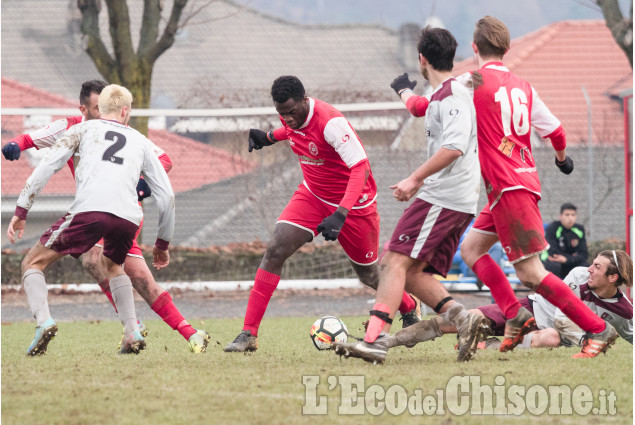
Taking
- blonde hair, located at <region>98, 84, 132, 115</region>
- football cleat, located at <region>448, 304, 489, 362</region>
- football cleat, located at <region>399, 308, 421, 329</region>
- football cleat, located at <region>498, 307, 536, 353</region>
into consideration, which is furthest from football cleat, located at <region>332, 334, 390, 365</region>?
blonde hair, located at <region>98, 84, 132, 115</region>

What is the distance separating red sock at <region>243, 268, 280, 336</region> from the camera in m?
6.61

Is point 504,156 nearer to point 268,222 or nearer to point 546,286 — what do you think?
point 546,286

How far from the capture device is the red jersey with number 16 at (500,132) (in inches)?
226

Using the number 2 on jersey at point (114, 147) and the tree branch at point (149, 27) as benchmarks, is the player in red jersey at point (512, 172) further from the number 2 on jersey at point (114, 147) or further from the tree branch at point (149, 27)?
the tree branch at point (149, 27)

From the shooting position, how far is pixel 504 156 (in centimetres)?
576

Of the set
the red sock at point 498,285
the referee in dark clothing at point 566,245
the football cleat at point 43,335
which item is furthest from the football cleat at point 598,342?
the referee in dark clothing at point 566,245

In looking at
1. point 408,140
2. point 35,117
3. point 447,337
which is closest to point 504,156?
point 447,337

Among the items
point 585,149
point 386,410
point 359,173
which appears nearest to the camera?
point 386,410

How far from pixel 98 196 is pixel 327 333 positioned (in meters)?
2.20

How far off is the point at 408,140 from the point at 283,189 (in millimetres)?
2257

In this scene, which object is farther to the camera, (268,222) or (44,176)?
(268,222)

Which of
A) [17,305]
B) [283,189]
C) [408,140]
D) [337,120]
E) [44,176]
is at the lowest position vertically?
[17,305]

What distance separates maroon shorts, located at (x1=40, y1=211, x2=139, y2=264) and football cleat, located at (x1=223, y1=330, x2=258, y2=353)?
1.12 m

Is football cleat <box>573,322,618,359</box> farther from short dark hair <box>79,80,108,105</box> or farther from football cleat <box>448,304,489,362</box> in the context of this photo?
short dark hair <box>79,80,108,105</box>
